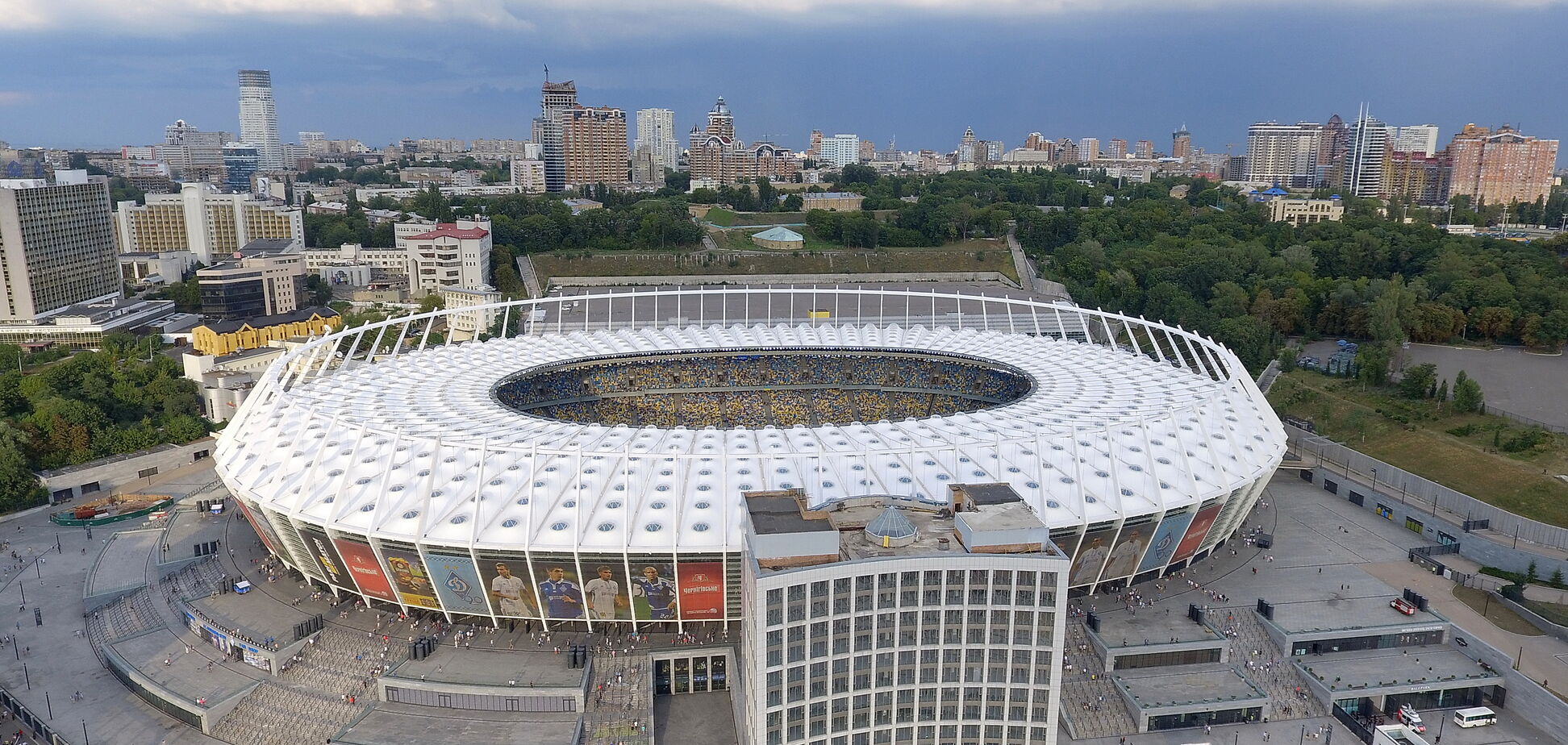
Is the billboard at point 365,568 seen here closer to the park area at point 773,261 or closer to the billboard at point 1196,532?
the billboard at point 1196,532

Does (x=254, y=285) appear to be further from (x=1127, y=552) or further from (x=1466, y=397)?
(x=1466, y=397)

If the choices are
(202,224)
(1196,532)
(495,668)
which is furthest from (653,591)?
(202,224)

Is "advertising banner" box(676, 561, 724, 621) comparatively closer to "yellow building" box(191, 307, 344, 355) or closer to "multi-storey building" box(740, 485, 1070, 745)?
"multi-storey building" box(740, 485, 1070, 745)

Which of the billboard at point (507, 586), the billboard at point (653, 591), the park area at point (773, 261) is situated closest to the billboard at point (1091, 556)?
the billboard at point (653, 591)

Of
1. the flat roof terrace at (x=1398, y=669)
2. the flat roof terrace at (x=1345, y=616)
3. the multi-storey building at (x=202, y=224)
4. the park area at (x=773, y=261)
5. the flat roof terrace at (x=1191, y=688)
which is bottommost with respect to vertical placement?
the flat roof terrace at (x=1398, y=669)

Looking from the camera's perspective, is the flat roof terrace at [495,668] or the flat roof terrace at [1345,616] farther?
the flat roof terrace at [1345,616]

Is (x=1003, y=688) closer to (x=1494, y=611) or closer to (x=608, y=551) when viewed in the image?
(x=608, y=551)

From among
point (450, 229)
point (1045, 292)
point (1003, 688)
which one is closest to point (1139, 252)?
point (1045, 292)

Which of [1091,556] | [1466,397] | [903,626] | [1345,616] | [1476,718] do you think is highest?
[903,626]
